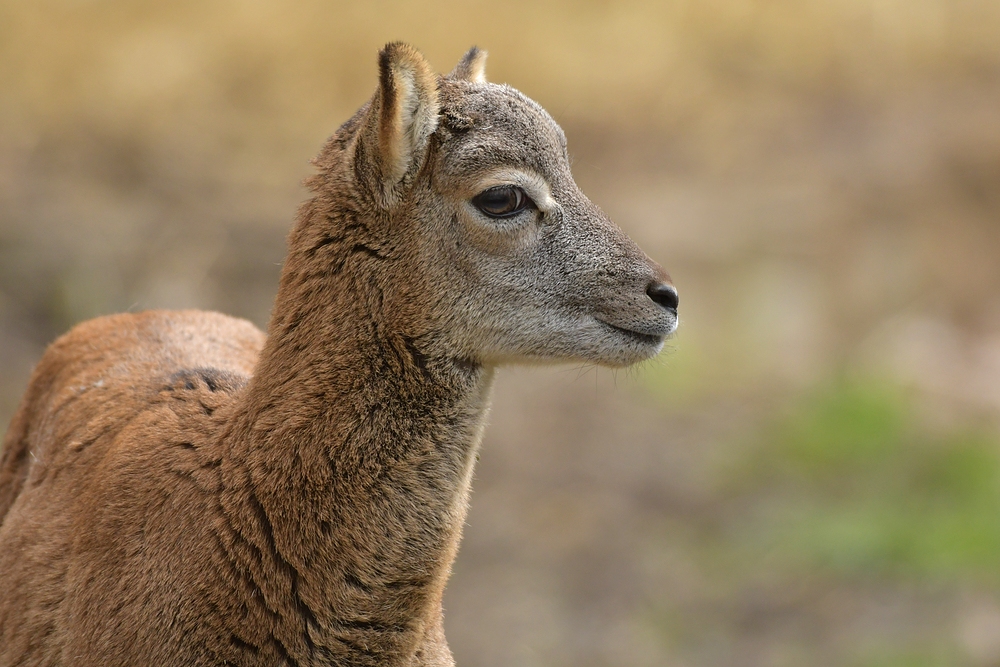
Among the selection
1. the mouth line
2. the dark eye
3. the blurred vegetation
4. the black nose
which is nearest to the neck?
the dark eye

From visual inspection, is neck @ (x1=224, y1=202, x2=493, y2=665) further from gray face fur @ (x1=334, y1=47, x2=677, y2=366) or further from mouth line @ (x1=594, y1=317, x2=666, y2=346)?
mouth line @ (x1=594, y1=317, x2=666, y2=346)

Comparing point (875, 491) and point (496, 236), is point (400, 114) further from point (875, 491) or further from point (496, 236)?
point (875, 491)

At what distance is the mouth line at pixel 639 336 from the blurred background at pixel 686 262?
485cm

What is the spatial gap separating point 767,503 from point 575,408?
2088 millimetres

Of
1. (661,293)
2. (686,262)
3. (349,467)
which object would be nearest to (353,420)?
(349,467)

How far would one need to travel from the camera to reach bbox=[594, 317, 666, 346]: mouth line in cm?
453

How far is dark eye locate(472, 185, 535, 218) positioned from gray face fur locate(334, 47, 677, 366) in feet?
0.06

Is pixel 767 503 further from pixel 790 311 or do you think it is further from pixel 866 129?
pixel 866 129

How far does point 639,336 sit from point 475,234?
0.73 meters

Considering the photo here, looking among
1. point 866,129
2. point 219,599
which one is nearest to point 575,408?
point 866,129

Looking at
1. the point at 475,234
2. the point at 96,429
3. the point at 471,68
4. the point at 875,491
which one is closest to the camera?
the point at 475,234

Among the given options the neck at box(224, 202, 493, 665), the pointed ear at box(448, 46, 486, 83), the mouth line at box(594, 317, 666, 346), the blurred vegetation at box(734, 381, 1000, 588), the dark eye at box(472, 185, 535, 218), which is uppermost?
the blurred vegetation at box(734, 381, 1000, 588)

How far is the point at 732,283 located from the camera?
1438cm

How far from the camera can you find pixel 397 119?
4.15 meters
